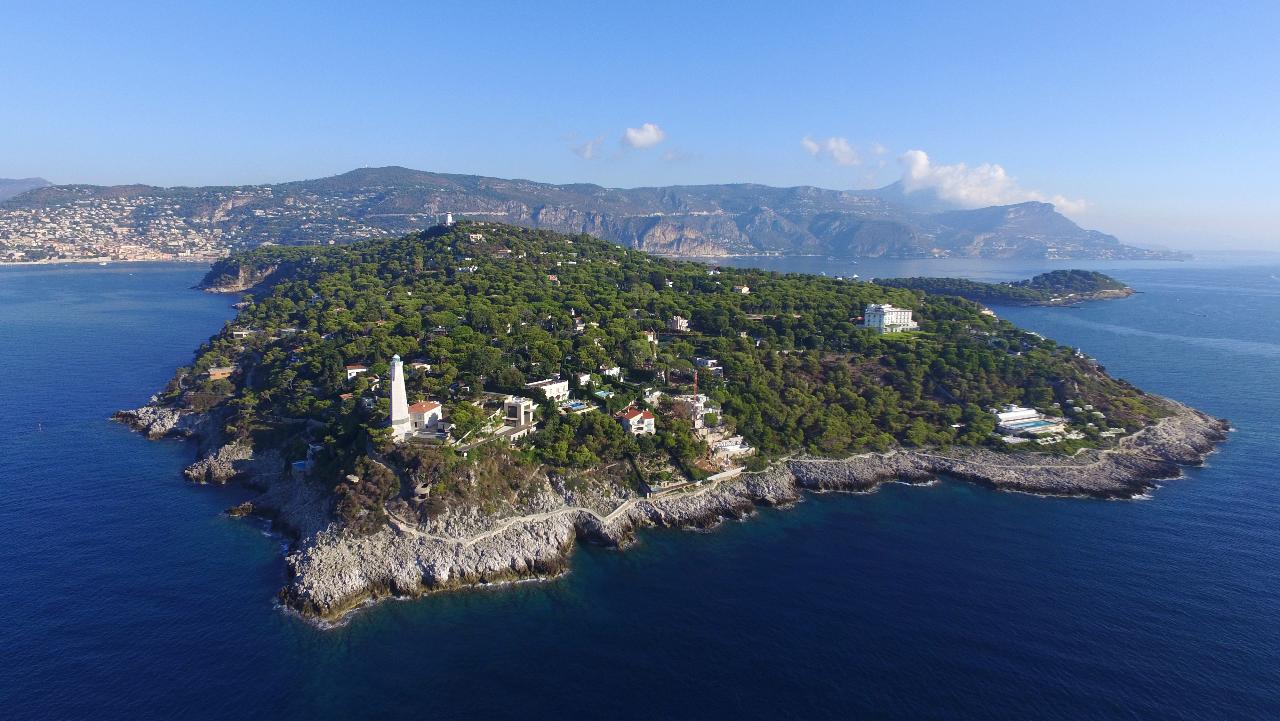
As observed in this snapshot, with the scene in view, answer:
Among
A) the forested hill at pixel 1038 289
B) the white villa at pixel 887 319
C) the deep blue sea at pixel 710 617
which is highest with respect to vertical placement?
the forested hill at pixel 1038 289

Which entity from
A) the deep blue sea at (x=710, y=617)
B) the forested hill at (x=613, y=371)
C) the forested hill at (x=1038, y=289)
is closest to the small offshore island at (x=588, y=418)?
the forested hill at (x=613, y=371)

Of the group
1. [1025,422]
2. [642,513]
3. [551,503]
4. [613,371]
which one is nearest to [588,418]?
[551,503]

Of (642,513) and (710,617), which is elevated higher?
(642,513)

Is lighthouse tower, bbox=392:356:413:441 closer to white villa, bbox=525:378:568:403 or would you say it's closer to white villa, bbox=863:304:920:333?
white villa, bbox=525:378:568:403

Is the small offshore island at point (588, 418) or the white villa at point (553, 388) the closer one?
the small offshore island at point (588, 418)

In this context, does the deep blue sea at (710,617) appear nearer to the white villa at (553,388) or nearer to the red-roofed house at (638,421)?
the red-roofed house at (638,421)

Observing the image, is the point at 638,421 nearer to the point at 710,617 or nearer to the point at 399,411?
the point at 399,411
